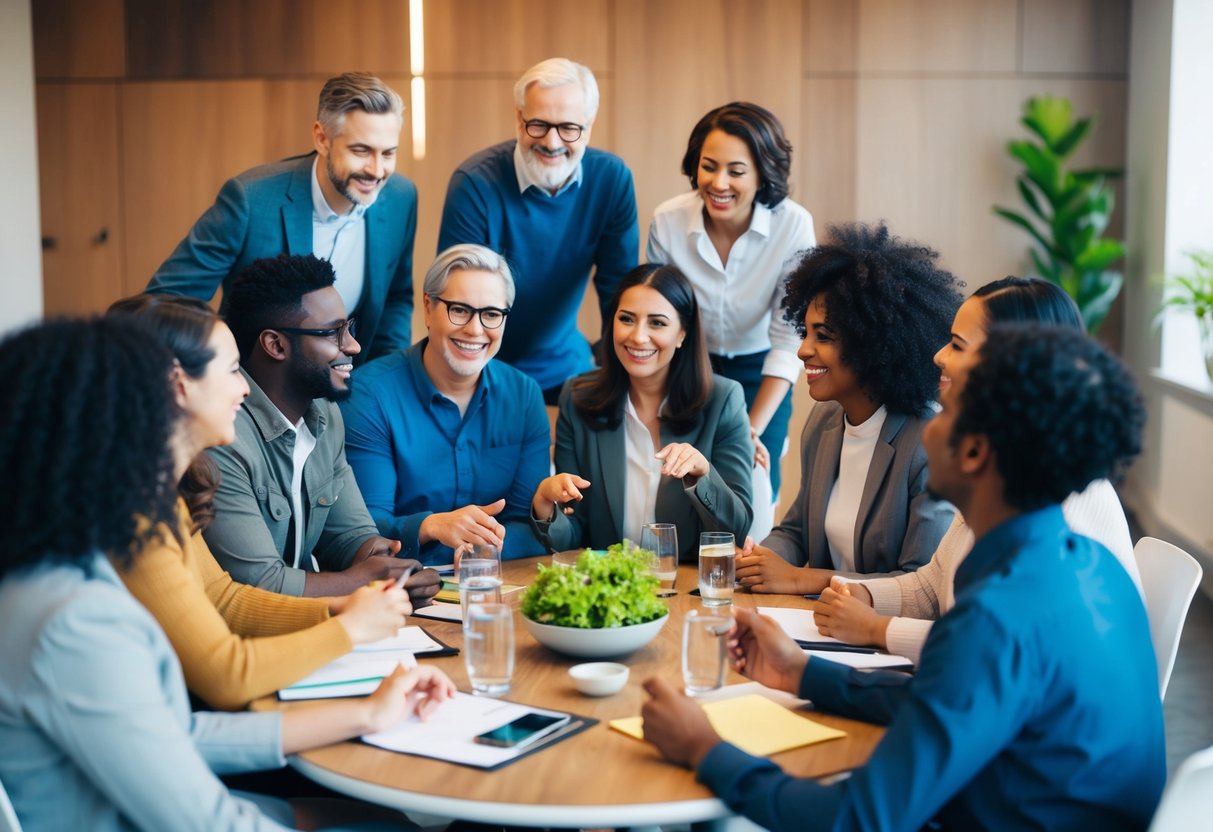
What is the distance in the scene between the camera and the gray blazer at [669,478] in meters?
3.02

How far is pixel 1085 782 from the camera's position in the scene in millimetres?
1483

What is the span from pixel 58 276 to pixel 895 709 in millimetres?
6631

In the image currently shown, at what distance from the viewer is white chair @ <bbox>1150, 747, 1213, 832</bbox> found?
1.37 metres

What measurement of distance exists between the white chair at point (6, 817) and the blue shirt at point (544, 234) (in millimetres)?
2622

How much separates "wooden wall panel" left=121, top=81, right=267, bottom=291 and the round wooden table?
5.68 meters

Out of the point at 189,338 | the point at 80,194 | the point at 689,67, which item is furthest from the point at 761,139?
the point at 80,194

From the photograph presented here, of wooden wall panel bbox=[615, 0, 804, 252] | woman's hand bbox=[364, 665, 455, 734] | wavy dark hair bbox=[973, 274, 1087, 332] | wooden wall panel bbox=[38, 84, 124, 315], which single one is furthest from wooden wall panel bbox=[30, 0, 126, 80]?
woman's hand bbox=[364, 665, 455, 734]

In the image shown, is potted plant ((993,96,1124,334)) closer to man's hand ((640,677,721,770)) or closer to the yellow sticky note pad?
the yellow sticky note pad

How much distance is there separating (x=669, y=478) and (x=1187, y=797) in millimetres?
1815

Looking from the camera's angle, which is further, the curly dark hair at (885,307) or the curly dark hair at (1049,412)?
the curly dark hair at (885,307)

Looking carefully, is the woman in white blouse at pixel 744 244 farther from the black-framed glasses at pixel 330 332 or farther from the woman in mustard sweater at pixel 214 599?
the woman in mustard sweater at pixel 214 599

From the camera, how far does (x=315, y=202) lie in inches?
142

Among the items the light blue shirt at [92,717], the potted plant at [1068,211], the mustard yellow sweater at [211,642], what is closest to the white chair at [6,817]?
the light blue shirt at [92,717]

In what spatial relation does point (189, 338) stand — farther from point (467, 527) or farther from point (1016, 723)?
point (1016, 723)
